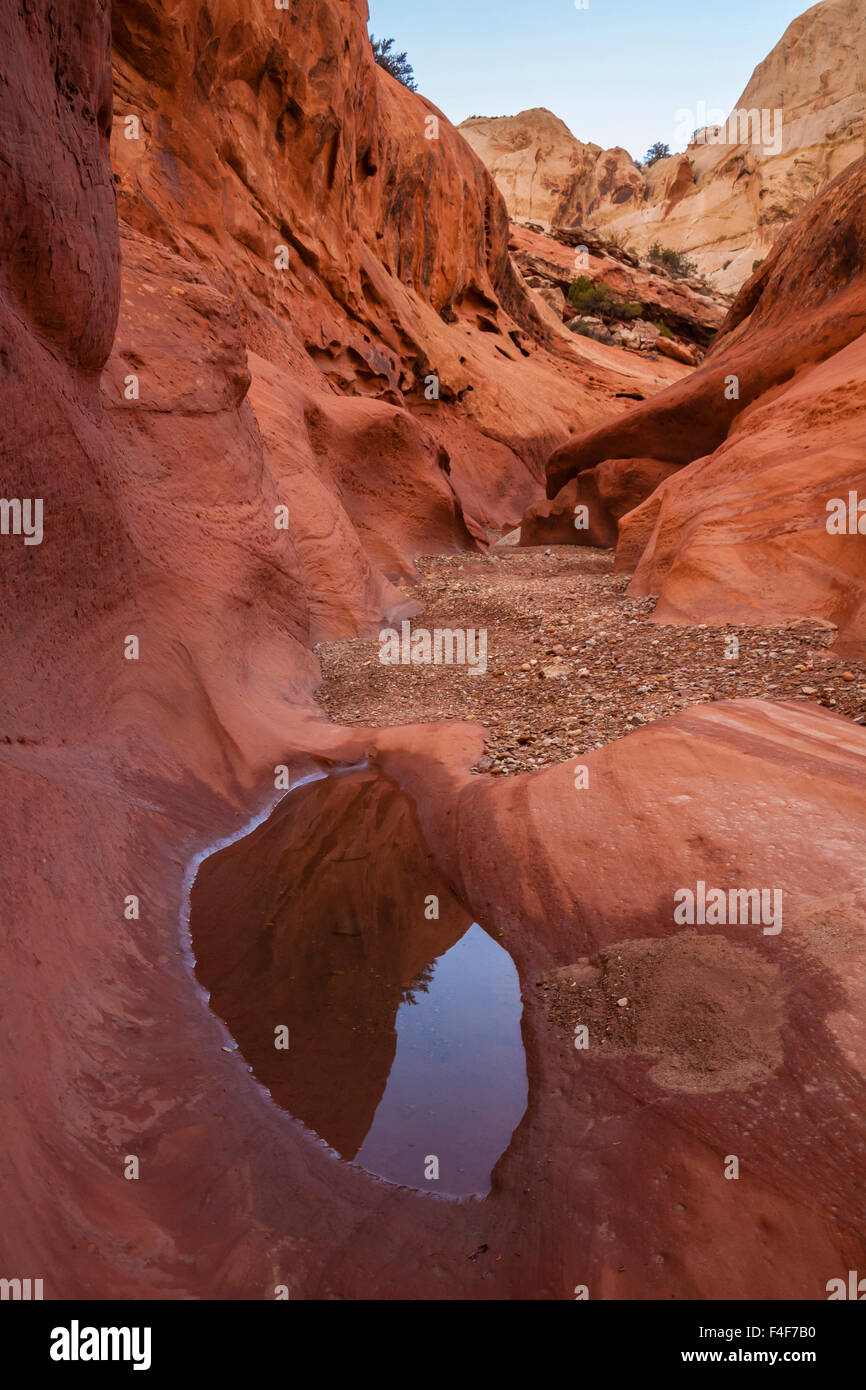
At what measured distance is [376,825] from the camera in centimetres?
514

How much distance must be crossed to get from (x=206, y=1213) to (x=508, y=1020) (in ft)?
4.64

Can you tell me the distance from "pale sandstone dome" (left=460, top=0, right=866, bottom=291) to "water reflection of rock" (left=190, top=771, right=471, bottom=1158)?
45537 mm

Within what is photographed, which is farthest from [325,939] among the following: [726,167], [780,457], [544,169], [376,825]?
[544,169]

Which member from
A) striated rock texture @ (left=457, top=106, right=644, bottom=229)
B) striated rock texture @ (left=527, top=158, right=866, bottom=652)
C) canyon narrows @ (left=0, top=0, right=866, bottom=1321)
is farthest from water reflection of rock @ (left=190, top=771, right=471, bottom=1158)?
striated rock texture @ (left=457, top=106, right=644, bottom=229)

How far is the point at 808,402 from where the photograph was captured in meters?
7.62

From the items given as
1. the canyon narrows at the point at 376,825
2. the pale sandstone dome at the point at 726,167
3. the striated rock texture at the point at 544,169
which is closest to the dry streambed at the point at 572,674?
the canyon narrows at the point at 376,825

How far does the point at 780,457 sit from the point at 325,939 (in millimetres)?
6066

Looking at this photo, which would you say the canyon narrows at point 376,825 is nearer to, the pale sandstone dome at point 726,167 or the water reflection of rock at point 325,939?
the water reflection of rock at point 325,939

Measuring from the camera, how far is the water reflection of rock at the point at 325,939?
303 centimetres

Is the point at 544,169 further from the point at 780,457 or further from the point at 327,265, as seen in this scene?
the point at 780,457

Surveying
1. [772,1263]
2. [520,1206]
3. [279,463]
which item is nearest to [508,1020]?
[520,1206]

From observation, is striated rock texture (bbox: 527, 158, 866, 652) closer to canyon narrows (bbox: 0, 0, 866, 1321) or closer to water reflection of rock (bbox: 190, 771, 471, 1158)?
canyon narrows (bbox: 0, 0, 866, 1321)

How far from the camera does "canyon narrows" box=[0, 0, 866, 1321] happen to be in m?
2.35

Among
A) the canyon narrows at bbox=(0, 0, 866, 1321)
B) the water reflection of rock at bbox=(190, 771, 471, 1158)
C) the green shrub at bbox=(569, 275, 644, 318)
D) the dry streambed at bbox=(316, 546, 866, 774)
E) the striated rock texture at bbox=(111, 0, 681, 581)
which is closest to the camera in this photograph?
the canyon narrows at bbox=(0, 0, 866, 1321)
